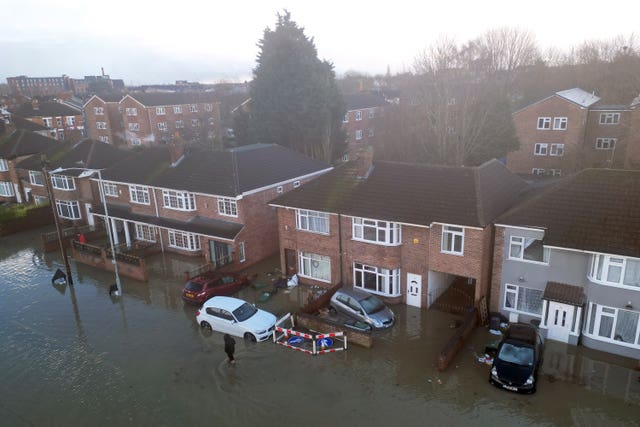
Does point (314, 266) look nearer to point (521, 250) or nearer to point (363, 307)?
point (363, 307)

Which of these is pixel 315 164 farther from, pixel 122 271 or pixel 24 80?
pixel 24 80

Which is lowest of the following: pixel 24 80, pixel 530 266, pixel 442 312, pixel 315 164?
pixel 442 312

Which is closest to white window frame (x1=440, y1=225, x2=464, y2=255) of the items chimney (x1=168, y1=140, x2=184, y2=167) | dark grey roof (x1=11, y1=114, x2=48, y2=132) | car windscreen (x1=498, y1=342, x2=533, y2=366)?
car windscreen (x1=498, y1=342, x2=533, y2=366)

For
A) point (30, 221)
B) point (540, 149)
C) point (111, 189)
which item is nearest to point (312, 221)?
point (111, 189)

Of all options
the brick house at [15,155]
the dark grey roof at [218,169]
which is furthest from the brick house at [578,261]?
the brick house at [15,155]

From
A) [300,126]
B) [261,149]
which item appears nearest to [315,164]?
[261,149]

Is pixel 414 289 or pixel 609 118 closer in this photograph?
pixel 414 289
